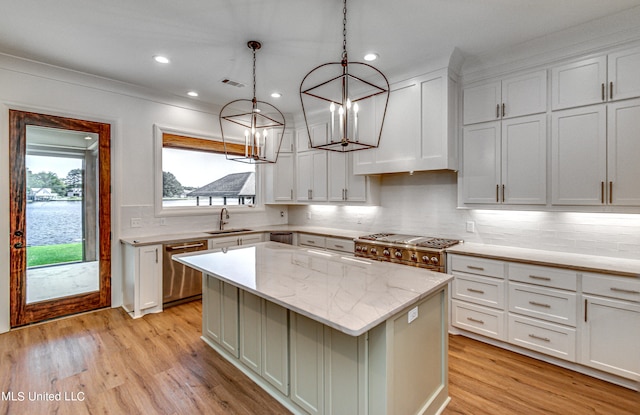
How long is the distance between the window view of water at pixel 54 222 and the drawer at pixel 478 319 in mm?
4386

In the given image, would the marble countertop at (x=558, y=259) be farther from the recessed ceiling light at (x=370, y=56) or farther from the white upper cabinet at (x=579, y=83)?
the recessed ceiling light at (x=370, y=56)

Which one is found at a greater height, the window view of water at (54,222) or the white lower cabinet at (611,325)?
the window view of water at (54,222)

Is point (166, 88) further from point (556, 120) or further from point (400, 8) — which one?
point (556, 120)

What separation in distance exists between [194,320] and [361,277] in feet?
7.95

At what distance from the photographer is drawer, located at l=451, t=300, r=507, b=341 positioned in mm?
2801

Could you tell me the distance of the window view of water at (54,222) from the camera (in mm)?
3311

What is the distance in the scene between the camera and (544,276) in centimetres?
256

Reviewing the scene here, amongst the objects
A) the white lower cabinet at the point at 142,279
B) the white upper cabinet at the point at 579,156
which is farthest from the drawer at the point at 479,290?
the white lower cabinet at the point at 142,279

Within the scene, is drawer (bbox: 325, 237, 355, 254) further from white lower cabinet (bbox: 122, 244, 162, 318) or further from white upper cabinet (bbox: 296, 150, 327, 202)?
white lower cabinet (bbox: 122, 244, 162, 318)

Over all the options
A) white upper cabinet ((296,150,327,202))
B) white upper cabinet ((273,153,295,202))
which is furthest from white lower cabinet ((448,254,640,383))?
white upper cabinet ((273,153,295,202))

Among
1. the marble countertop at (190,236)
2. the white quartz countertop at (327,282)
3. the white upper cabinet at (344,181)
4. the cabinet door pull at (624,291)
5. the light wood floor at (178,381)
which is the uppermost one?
the white upper cabinet at (344,181)

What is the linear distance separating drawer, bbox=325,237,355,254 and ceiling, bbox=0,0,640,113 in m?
2.19

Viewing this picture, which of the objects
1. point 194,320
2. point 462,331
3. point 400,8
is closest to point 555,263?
point 462,331

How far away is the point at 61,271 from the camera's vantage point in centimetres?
351
